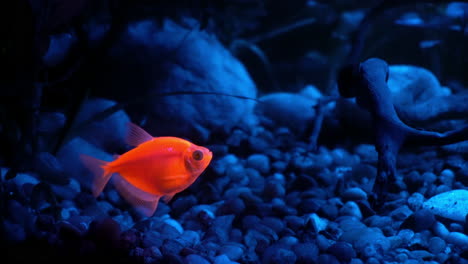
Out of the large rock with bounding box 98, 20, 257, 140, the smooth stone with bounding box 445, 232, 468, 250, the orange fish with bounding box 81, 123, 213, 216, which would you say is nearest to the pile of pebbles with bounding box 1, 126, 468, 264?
the smooth stone with bounding box 445, 232, 468, 250

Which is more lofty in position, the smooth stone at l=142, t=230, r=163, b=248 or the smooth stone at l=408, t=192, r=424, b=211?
the smooth stone at l=408, t=192, r=424, b=211

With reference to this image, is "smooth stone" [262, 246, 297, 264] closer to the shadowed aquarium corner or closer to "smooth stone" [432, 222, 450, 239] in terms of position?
the shadowed aquarium corner

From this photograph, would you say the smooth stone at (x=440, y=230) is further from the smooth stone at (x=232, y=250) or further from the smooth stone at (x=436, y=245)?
the smooth stone at (x=232, y=250)

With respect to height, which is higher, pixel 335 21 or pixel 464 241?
pixel 335 21

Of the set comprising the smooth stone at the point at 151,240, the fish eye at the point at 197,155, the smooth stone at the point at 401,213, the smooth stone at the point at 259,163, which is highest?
the fish eye at the point at 197,155

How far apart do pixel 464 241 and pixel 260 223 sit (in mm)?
1252

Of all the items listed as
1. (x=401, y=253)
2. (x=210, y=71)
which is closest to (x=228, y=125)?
(x=210, y=71)

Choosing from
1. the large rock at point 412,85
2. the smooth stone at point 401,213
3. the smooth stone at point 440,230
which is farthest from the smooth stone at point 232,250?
the large rock at point 412,85

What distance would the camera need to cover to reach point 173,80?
4.06m

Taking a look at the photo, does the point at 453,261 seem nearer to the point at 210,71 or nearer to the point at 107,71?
the point at 210,71

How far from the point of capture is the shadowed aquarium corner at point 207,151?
6.68ft

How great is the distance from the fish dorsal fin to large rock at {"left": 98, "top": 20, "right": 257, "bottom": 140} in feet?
4.77

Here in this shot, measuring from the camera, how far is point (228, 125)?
409 cm

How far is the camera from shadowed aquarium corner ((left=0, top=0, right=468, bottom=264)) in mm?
2035
